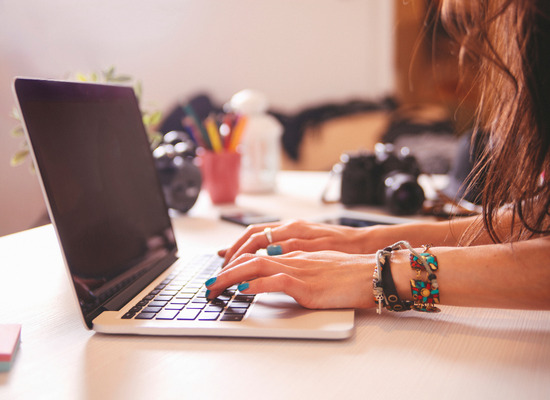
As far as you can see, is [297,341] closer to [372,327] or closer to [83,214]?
[372,327]

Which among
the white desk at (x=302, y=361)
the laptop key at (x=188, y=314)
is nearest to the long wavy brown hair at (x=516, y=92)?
the white desk at (x=302, y=361)

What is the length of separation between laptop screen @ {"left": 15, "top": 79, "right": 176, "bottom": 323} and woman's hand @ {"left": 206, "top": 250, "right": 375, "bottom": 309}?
0.42ft

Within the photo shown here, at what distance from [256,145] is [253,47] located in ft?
6.30

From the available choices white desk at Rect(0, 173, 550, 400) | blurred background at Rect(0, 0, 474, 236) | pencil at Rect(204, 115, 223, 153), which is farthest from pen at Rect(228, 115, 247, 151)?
blurred background at Rect(0, 0, 474, 236)

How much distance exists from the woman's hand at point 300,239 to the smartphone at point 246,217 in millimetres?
241

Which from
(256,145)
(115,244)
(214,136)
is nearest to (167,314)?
(115,244)

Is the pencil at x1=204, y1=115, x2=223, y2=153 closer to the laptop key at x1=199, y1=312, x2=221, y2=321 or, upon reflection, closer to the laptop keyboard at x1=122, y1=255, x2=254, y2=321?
the laptop keyboard at x1=122, y1=255, x2=254, y2=321

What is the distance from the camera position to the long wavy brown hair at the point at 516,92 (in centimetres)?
51

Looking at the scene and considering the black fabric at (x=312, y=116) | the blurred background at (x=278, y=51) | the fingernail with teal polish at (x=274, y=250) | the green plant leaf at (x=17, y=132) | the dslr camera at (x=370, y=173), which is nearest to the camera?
the fingernail with teal polish at (x=274, y=250)

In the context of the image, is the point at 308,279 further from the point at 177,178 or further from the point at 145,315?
the point at 177,178

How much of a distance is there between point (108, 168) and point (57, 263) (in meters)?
0.23

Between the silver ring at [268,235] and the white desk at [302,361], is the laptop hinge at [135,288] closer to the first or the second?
the white desk at [302,361]

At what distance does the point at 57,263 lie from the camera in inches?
30.1

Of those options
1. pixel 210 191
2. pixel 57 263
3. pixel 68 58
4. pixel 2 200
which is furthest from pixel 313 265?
pixel 68 58
